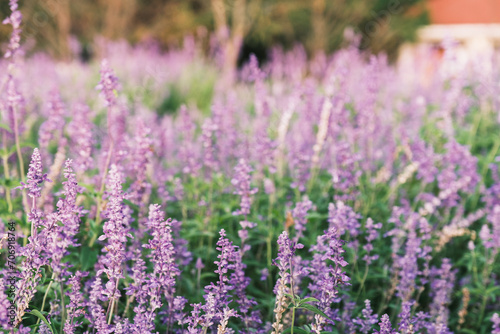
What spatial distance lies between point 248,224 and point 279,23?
2128 cm

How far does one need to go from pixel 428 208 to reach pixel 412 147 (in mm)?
842

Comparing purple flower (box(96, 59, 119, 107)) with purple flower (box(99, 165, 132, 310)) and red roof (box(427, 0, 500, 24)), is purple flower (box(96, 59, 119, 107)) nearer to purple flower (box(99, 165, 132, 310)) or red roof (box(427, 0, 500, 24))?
purple flower (box(99, 165, 132, 310))

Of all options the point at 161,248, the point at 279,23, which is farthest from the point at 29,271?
the point at 279,23

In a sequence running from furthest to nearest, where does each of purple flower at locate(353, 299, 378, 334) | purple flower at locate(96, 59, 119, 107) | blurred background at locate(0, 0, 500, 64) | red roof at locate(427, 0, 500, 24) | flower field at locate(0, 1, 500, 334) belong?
red roof at locate(427, 0, 500, 24)
blurred background at locate(0, 0, 500, 64)
purple flower at locate(96, 59, 119, 107)
purple flower at locate(353, 299, 378, 334)
flower field at locate(0, 1, 500, 334)

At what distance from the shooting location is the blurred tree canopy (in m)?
22.2

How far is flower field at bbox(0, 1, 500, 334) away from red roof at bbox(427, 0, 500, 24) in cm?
2178

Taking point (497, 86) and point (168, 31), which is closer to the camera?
point (497, 86)

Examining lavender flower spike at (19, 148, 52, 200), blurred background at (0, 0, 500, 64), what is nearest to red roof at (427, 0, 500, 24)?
blurred background at (0, 0, 500, 64)

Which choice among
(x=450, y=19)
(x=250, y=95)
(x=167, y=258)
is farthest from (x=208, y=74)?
(x=450, y=19)

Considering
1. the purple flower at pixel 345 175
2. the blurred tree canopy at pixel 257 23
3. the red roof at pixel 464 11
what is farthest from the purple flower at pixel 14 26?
the red roof at pixel 464 11

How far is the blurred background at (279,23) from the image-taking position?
72.8 ft

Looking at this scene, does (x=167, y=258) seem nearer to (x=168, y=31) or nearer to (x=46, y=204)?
(x=46, y=204)

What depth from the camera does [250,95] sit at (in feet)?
29.6

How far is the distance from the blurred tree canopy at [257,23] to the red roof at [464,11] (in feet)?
4.64
